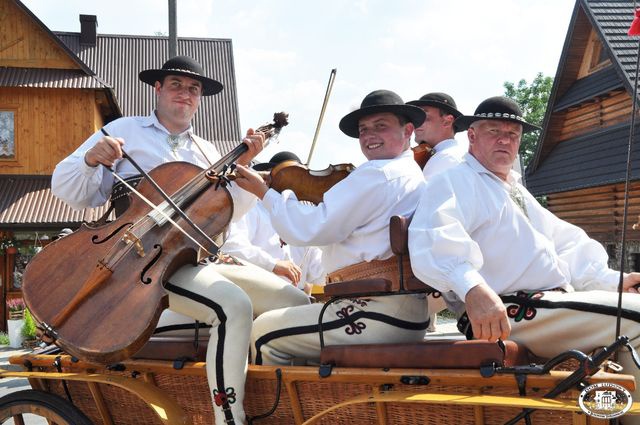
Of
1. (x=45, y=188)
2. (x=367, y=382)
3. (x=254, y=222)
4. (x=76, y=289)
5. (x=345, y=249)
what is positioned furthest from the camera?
(x=45, y=188)

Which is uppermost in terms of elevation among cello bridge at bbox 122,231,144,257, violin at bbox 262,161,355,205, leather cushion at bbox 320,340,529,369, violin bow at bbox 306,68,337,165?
violin bow at bbox 306,68,337,165

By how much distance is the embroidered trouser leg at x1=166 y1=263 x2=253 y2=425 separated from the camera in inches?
130

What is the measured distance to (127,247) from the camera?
3377 mm

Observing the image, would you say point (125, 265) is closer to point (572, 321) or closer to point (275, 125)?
point (275, 125)

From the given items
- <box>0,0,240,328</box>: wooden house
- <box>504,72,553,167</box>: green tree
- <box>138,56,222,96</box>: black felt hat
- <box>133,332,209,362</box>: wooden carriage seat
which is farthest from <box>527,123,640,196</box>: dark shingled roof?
<box>504,72,553,167</box>: green tree

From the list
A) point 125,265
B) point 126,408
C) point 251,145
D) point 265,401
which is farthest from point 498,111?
point 126,408

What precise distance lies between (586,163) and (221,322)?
55.8ft

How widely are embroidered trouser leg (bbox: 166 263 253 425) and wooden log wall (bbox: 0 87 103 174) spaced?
47.5 ft

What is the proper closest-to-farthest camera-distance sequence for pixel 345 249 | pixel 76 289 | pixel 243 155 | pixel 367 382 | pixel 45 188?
pixel 367 382 → pixel 76 289 → pixel 345 249 → pixel 243 155 → pixel 45 188

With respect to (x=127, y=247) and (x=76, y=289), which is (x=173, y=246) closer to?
(x=127, y=247)

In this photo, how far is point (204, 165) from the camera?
14.5 ft

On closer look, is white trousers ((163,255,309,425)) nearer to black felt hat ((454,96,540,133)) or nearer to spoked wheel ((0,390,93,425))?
spoked wheel ((0,390,93,425))

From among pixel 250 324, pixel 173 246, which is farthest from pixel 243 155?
pixel 250 324

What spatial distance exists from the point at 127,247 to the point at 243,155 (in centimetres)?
82
